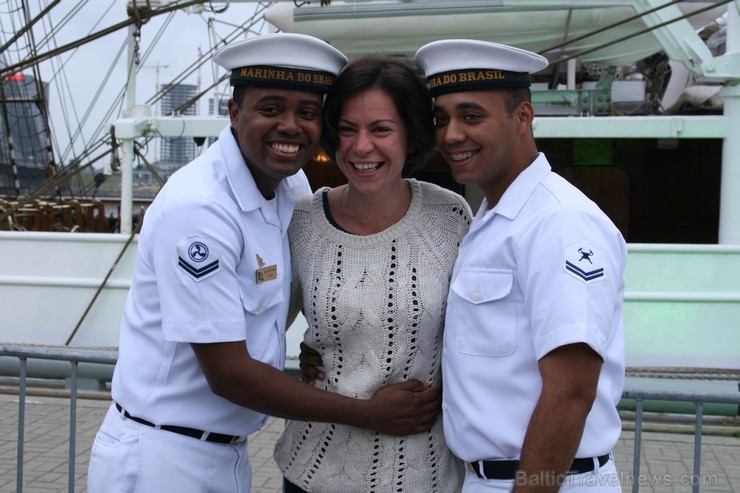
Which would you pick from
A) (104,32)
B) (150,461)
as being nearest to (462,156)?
(150,461)

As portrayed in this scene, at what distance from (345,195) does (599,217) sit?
2.60 feet

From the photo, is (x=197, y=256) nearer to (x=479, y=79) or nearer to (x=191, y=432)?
(x=191, y=432)

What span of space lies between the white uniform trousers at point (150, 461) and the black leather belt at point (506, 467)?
675 mm

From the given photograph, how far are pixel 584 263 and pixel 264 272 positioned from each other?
80 cm

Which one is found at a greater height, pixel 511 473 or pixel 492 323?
pixel 492 323

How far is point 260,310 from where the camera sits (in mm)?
2076

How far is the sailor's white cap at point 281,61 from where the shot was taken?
208 cm

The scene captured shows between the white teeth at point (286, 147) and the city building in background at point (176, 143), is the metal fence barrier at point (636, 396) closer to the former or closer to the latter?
the white teeth at point (286, 147)

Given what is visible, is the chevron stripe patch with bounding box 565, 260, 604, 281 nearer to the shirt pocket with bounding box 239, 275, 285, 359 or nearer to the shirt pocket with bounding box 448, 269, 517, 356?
the shirt pocket with bounding box 448, 269, 517, 356

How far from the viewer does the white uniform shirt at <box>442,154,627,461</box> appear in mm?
1708

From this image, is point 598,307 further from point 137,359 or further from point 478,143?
point 137,359

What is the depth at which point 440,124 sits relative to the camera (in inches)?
82.1

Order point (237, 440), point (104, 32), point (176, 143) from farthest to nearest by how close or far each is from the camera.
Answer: point (176, 143) → point (104, 32) → point (237, 440)

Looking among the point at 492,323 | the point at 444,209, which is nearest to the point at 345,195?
the point at 444,209
